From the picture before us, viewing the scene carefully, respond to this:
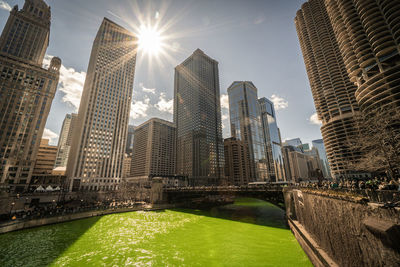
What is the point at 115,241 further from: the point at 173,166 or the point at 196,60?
the point at 196,60

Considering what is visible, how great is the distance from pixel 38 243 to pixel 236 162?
500 feet

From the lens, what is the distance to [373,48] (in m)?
62.4

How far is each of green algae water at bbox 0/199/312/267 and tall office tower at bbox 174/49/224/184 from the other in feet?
377

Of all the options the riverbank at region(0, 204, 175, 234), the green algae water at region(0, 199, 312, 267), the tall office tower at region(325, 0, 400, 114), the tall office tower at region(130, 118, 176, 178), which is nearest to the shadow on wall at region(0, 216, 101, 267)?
the green algae water at region(0, 199, 312, 267)

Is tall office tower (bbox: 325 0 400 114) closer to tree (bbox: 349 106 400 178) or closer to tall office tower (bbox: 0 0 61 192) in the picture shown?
tree (bbox: 349 106 400 178)

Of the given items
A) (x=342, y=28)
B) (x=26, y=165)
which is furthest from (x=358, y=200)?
(x=26, y=165)

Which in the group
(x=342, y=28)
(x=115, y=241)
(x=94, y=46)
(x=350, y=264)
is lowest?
(x=115, y=241)

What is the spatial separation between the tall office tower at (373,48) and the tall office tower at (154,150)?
474 ft

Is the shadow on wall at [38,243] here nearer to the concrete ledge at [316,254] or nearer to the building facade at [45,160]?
the concrete ledge at [316,254]

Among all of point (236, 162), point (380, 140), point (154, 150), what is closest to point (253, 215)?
point (380, 140)

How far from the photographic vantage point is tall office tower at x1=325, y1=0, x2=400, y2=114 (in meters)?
56.4

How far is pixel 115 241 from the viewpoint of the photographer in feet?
75.6

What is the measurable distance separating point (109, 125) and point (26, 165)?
4643 cm

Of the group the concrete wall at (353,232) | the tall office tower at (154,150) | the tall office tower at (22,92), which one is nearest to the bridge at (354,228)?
the concrete wall at (353,232)
